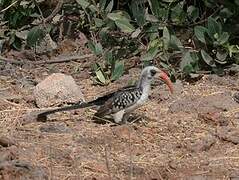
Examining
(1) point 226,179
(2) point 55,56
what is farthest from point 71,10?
(1) point 226,179

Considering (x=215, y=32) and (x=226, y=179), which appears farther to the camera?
(x=215, y=32)

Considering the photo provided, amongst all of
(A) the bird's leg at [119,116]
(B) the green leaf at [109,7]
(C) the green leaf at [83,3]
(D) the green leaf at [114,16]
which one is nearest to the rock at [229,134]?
(A) the bird's leg at [119,116]

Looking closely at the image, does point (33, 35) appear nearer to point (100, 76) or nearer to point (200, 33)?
point (100, 76)

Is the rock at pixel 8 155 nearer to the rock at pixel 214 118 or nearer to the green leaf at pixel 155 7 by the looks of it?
the rock at pixel 214 118

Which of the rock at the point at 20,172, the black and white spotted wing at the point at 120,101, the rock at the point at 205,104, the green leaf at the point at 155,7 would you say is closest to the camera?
the rock at the point at 20,172

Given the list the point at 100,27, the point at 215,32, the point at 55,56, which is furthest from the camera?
the point at 55,56

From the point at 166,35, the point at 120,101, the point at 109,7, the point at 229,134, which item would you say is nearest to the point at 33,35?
the point at 109,7

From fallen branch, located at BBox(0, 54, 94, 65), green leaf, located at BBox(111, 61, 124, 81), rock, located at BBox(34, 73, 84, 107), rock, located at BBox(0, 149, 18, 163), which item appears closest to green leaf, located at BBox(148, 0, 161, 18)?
green leaf, located at BBox(111, 61, 124, 81)

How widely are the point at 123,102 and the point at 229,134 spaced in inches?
29.7

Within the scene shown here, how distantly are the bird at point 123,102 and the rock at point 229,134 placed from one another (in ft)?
1.85

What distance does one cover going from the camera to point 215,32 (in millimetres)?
6113

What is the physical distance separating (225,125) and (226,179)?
37.2 inches

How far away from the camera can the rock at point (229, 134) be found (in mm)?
4812

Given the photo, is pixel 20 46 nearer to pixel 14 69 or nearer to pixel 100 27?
pixel 14 69
